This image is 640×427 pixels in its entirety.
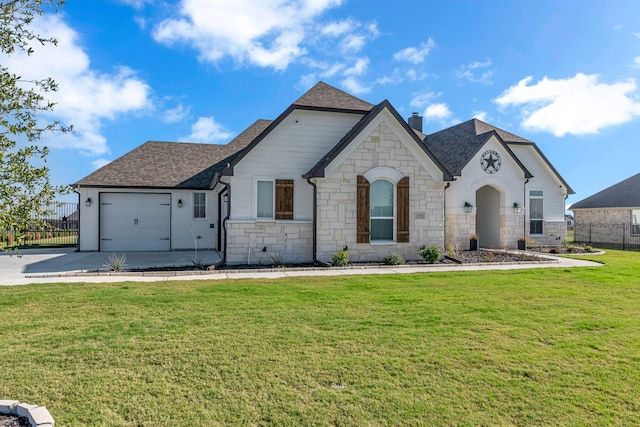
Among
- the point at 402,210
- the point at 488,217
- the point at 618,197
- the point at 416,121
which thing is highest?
the point at 416,121

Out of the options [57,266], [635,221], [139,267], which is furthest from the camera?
[635,221]

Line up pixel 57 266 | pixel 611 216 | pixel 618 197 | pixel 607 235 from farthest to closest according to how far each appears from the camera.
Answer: pixel 618 197 < pixel 607 235 < pixel 611 216 < pixel 57 266

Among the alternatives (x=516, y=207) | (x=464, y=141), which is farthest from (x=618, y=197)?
(x=464, y=141)

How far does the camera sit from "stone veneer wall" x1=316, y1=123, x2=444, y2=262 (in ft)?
42.3

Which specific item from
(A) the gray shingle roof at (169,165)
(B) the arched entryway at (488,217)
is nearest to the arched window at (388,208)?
(B) the arched entryway at (488,217)

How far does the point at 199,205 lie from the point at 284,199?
6.72 metres

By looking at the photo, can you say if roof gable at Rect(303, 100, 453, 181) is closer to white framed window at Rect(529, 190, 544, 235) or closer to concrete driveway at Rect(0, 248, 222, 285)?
concrete driveway at Rect(0, 248, 222, 285)

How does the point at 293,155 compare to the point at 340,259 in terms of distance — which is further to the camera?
the point at 293,155

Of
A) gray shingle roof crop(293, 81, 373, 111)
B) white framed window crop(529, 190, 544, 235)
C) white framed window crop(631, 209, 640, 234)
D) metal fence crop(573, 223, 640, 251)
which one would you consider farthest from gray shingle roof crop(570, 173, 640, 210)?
gray shingle roof crop(293, 81, 373, 111)

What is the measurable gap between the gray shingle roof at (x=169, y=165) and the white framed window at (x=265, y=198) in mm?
5593

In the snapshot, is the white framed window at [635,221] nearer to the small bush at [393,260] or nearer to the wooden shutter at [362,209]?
the small bush at [393,260]

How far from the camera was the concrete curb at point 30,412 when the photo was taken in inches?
122

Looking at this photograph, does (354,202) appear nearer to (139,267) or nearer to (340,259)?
(340,259)

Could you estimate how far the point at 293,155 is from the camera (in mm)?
13672
